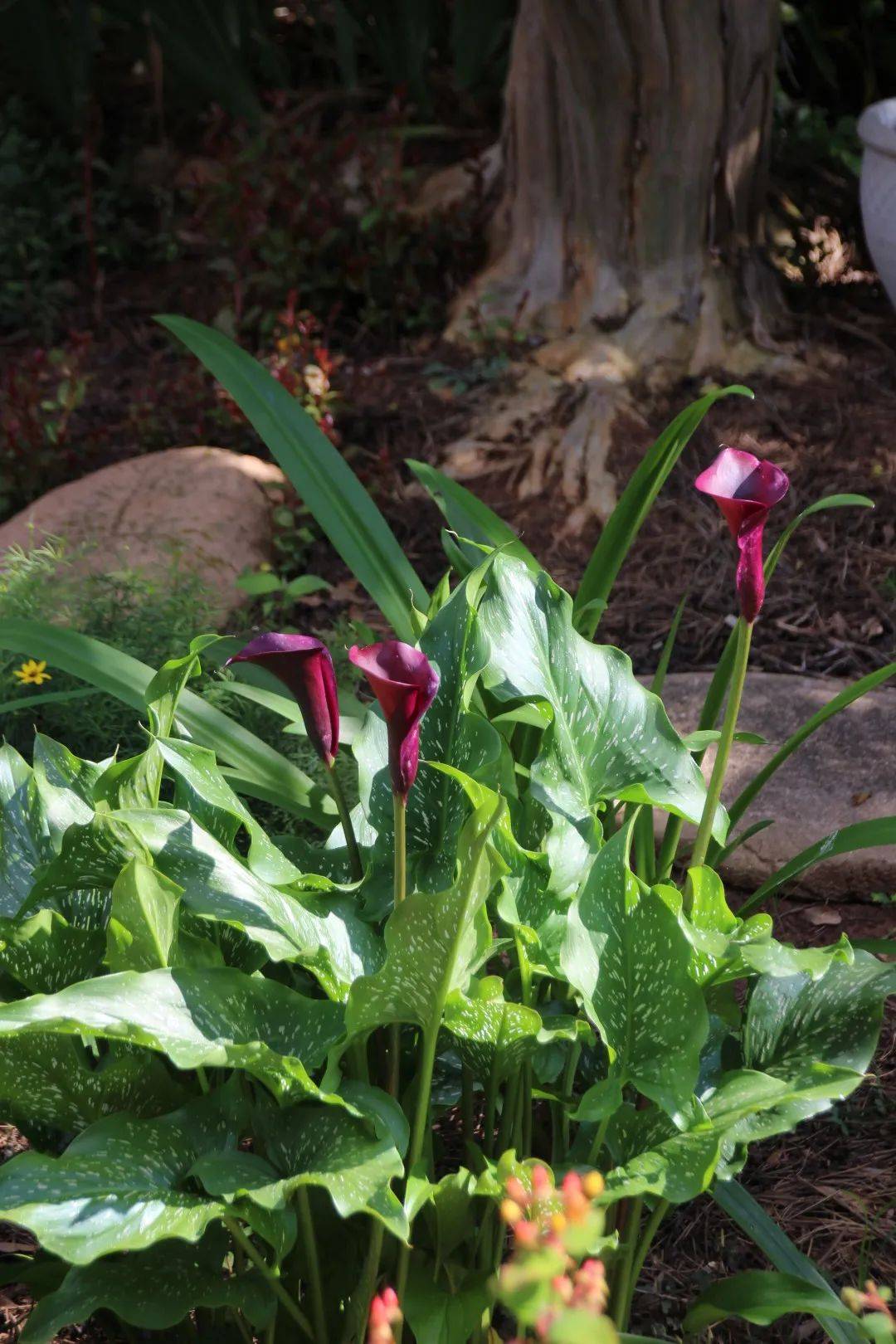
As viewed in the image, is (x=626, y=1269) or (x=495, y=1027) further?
(x=626, y=1269)

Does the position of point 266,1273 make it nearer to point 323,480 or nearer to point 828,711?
point 828,711

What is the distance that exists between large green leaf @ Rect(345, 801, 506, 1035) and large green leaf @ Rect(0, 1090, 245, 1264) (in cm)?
20

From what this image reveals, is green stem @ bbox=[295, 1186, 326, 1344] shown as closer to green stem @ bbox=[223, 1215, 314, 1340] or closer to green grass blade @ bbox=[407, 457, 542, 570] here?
green stem @ bbox=[223, 1215, 314, 1340]

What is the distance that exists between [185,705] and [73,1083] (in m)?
0.63

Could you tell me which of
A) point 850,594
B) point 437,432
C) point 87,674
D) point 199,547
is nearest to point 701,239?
point 437,432

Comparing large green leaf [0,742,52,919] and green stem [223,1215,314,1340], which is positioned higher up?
large green leaf [0,742,52,919]

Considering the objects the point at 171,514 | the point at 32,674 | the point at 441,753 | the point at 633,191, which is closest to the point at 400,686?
the point at 441,753

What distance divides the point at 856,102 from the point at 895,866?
3756mm

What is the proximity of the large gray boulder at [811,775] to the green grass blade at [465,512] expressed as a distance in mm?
645

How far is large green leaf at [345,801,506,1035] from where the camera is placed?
1124 millimetres

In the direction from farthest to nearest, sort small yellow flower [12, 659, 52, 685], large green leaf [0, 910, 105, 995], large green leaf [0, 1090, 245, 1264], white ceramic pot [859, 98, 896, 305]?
1. white ceramic pot [859, 98, 896, 305]
2. small yellow flower [12, 659, 52, 685]
3. large green leaf [0, 910, 105, 995]
4. large green leaf [0, 1090, 245, 1264]

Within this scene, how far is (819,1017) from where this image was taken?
4.56ft

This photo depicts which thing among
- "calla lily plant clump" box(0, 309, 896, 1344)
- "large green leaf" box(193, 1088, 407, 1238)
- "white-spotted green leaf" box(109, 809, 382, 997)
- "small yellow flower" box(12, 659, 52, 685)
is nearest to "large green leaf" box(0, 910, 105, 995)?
"calla lily plant clump" box(0, 309, 896, 1344)

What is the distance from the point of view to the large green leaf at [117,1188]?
1.05 metres
